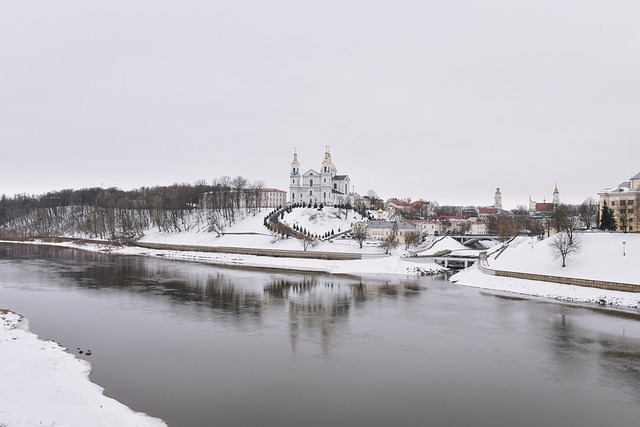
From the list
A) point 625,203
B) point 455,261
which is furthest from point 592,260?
point 455,261

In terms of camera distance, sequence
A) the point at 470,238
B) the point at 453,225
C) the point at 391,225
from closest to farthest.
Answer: the point at 470,238
the point at 391,225
the point at 453,225

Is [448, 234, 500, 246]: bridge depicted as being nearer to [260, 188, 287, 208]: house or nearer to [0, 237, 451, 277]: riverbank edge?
[0, 237, 451, 277]: riverbank edge

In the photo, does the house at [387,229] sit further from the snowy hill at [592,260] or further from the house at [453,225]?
the snowy hill at [592,260]

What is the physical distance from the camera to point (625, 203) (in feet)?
139

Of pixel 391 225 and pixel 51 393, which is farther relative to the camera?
pixel 391 225

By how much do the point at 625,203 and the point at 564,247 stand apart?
1228 cm

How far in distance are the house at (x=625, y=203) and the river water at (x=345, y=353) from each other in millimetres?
19508

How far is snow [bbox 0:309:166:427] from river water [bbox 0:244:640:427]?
0.55 metres

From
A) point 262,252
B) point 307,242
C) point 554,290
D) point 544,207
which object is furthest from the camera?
point 544,207

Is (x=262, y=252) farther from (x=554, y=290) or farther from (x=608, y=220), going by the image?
(x=608, y=220)

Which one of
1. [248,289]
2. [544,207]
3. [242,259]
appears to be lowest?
[248,289]

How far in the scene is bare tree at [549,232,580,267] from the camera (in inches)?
1336

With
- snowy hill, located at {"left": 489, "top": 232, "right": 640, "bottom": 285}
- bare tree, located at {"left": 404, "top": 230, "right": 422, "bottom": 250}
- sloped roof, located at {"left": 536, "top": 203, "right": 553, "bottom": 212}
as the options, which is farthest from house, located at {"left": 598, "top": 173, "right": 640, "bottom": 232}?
sloped roof, located at {"left": 536, "top": 203, "right": 553, "bottom": 212}

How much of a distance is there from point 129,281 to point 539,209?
11604 cm
